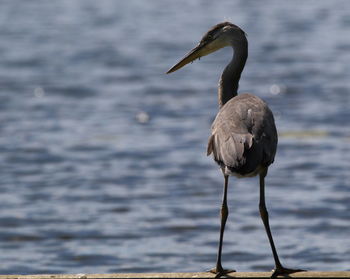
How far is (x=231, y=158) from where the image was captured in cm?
680

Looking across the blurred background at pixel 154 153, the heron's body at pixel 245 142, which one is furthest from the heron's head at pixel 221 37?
the blurred background at pixel 154 153

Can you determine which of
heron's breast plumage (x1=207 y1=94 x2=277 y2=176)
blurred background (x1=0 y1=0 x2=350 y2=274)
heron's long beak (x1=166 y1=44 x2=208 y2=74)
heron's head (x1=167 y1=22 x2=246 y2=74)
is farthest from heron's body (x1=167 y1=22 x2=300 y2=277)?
blurred background (x1=0 y1=0 x2=350 y2=274)

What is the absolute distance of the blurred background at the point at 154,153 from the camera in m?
11.4

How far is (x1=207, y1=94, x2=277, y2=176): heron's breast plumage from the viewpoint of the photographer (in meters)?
6.77

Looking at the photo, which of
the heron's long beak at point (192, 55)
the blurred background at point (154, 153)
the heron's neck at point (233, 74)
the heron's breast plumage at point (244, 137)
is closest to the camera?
the heron's breast plumage at point (244, 137)

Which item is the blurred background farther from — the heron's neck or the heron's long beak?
the heron's neck

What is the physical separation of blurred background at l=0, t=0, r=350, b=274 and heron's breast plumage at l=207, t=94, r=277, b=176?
11.5 ft

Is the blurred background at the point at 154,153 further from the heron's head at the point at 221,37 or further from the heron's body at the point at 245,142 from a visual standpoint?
the heron's body at the point at 245,142

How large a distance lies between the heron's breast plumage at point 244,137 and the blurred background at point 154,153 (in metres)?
3.52

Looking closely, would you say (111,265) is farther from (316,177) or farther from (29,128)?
(29,128)

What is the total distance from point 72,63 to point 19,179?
969 cm

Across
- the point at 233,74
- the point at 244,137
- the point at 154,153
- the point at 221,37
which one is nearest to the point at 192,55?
the point at 221,37

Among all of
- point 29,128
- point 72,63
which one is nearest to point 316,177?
point 29,128

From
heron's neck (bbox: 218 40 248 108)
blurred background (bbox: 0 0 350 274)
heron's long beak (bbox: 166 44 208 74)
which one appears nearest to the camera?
heron's neck (bbox: 218 40 248 108)
